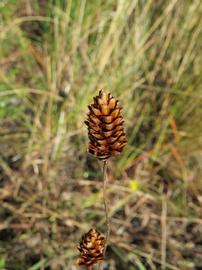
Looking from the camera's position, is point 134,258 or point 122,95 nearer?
point 134,258

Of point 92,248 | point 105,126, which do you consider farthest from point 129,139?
point 105,126

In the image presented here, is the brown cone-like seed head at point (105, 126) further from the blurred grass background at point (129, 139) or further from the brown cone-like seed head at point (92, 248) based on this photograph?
the blurred grass background at point (129, 139)

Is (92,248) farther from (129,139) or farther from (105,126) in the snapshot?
(129,139)

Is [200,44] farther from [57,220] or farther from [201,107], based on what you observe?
[57,220]

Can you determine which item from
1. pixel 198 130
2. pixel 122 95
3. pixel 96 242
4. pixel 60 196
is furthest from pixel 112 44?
pixel 96 242

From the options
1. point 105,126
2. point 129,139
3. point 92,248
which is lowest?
point 92,248

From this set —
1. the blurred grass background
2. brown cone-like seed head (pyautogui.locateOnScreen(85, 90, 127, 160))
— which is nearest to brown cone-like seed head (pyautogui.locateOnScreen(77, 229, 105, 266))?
brown cone-like seed head (pyautogui.locateOnScreen(85, 90, 127, 160))

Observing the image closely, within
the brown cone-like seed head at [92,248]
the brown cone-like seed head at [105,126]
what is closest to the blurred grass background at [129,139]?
the brown cone-like seed head at [92,248]

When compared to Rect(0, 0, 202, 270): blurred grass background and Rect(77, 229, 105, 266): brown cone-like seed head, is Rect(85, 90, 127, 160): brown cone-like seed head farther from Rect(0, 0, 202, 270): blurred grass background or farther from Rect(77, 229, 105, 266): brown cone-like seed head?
Rect(0, 0, 202, 270): blurred grass background
